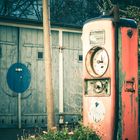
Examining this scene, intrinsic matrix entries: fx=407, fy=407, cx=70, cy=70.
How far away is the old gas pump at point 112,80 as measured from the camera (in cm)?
→ 630

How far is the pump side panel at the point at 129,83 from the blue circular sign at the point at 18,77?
6564 mm

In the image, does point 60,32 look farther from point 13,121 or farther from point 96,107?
point 96,107

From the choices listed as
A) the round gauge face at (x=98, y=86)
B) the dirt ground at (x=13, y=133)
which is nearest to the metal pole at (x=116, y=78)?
the round gauge face at (x=98, y=86)

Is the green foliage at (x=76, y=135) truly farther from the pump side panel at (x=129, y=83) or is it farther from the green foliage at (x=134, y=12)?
the green foliage at (x=134, y=12)

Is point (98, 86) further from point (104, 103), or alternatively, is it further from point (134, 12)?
point (134, 12)

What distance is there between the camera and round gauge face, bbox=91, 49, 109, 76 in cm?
643

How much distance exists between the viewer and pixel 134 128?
647cm

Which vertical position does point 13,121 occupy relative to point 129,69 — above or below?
below

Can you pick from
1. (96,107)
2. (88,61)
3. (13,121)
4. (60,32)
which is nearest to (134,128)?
(96,107)

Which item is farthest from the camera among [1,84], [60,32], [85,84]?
[60,32]

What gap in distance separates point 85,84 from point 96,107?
0.49 meters

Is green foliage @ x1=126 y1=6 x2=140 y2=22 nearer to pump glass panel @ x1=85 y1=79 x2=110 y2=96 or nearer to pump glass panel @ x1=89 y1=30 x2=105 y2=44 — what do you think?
pump glass panel @ x1=89 y1=30 x2=105 y2=44

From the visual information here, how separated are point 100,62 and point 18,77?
6.44 m

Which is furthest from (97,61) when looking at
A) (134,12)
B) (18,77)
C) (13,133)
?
(18,77)
